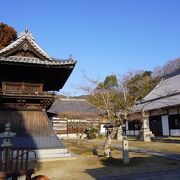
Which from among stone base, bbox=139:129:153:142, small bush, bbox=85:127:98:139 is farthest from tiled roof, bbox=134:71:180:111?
small bush, bbox=85:127:98:139

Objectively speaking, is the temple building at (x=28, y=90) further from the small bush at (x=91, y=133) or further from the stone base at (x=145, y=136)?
the small bush at (x=91, y=133)

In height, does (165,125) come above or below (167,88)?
below

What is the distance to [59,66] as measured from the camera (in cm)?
1617

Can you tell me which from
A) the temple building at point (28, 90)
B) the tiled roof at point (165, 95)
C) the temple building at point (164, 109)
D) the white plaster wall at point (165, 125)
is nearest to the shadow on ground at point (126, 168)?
the temple building at point (28, 90)

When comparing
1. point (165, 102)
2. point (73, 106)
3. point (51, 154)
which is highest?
point (73, 106)

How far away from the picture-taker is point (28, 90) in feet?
53.5

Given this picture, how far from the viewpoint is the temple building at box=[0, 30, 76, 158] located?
15188 millimetres

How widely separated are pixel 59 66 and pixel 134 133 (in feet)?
84.5

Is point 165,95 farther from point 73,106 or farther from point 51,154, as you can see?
point 51,154

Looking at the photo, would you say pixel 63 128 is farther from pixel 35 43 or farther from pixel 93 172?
pixel 93 172

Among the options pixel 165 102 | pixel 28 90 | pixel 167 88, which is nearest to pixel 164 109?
pixel 165 102

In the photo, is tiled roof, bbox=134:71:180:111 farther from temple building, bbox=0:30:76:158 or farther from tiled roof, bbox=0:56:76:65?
temple building, bbox=0:30:76:158

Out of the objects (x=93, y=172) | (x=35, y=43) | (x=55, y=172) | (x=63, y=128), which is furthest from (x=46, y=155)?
(x=63, y=128)

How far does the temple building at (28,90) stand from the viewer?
49.8 feet
